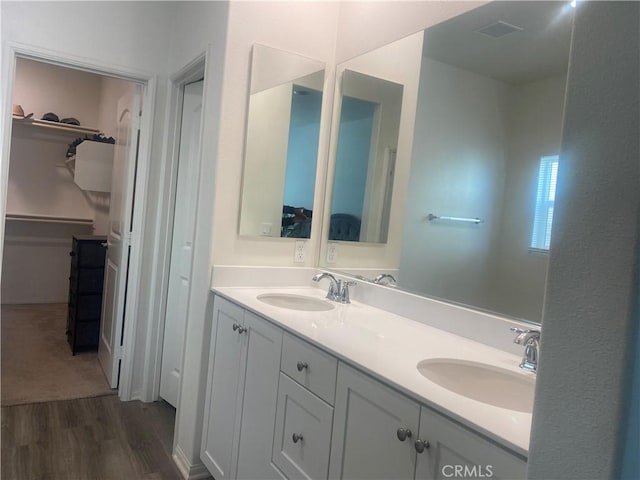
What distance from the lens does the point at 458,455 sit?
3.10 ft

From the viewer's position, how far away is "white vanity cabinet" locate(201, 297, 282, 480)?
171 cm

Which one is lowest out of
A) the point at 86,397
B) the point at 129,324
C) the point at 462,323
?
the point at 86,397

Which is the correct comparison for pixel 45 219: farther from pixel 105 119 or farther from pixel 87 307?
pixel 87 307

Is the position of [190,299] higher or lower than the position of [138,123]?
lower

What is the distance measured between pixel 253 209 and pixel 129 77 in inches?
51.2

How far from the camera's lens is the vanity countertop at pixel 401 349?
92 centimetres

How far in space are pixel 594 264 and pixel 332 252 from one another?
195 centimetres

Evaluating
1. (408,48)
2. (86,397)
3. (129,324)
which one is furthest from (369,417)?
(86,397)

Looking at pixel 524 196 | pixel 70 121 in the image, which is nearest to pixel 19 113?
pixel 70 121

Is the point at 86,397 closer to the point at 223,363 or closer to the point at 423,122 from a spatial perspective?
the point at 223,363

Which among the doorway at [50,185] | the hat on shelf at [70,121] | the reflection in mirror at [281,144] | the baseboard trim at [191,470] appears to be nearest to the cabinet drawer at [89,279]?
the doorway at [50,185]

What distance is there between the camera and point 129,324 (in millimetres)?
2955

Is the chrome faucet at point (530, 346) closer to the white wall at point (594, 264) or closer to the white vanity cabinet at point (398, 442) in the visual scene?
the white vanity cabinet at point (398, 442)

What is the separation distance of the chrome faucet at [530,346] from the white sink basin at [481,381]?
51mm
